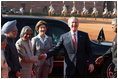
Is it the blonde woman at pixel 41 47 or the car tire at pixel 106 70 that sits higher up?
the blonde woman at pixel 41 47

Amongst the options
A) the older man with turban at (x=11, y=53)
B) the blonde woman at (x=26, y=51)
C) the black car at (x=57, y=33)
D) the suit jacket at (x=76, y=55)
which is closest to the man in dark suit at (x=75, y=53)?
the suit jacket at (x=76, y=55)

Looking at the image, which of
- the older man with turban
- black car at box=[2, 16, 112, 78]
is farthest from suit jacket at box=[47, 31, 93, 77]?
black car at box=[2, 16, 112, 78]

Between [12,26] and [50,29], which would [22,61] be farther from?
[50,29]

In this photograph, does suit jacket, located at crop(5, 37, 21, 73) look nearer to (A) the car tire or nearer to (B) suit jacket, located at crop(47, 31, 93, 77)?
(B) suit jacket, located at crop(47, 31, 93, 77)

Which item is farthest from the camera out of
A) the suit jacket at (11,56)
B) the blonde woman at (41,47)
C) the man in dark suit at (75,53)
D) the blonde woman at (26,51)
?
the blonde woman at (41,47)

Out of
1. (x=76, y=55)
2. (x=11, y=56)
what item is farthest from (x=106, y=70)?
(x=11, y=56)

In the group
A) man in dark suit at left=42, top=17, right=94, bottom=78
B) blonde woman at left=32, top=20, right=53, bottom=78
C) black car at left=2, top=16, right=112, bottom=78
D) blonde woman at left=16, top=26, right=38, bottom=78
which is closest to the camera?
man in dark suit at left=42, top=17, right=94, bottom=78

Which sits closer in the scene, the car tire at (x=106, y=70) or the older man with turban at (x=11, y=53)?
the older man with turban at (x=11, y=53)

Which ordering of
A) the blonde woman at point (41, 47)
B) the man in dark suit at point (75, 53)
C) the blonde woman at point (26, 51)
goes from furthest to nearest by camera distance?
1. the blonde woman at point (41, 47)
2. the blonde woman at point (26, 51)
3. the man in dark suit at point (75, 53)

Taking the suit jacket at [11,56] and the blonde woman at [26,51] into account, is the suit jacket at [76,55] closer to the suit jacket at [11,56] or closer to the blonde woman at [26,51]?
the blonde woman at [26,51]

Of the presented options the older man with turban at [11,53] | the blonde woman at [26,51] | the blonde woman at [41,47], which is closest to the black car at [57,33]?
the blonde woman at [41,47]

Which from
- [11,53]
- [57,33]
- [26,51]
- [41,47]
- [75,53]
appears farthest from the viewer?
[57,33]

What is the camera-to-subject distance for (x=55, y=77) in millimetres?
5891

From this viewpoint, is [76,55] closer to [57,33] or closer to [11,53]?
[11,53]
